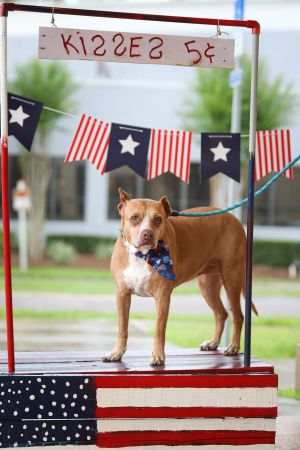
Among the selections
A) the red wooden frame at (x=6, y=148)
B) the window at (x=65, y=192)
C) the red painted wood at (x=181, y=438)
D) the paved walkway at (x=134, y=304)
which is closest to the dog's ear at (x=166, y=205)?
the red wooden frame at (x=6, y=148)

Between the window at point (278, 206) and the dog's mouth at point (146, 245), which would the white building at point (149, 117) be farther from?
the dog's mouth at point (146, 245)

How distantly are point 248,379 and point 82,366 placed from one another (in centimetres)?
75

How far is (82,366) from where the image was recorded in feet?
10.5

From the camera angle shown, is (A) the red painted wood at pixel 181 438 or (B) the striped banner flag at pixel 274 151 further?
(B) the striped banner flag at pixel 274 151

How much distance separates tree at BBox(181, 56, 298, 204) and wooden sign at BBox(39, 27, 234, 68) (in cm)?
1220

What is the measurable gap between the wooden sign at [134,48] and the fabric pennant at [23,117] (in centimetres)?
34

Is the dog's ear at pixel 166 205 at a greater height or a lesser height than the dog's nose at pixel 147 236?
greater

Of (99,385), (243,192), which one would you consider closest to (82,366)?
(99,385)

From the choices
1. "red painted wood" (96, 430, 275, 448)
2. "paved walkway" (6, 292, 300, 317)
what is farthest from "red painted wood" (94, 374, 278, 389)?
"paved walkway" (6, 292, 300, 317)

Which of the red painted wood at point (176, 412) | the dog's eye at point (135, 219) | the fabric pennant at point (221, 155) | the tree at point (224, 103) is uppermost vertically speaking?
the tree at point (224, 103)

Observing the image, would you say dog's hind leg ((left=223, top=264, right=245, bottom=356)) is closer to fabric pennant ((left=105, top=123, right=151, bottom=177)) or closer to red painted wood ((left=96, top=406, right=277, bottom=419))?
red painted wood ((left=96, top=406, right=277, bottom=419))

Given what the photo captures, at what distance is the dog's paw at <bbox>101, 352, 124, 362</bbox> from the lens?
131 inches

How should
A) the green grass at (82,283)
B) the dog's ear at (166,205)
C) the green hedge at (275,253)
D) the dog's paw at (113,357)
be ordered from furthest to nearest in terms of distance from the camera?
the green hedge at (275,253), the green grass at (82,283), the dog's paw at (113,357), the dog's ear at (166,205)

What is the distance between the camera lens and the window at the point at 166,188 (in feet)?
60.4
